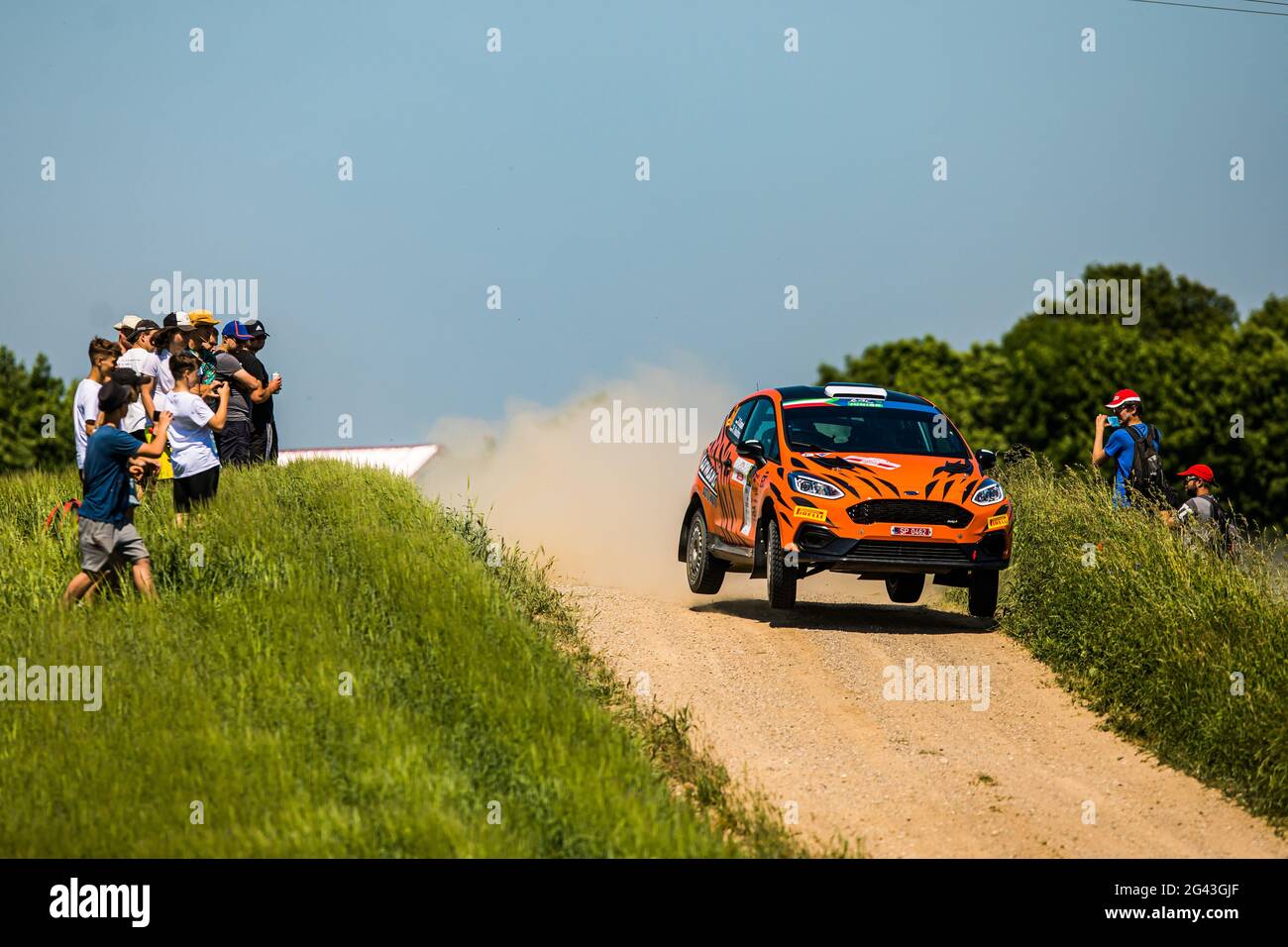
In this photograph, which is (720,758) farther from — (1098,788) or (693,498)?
(693,498)

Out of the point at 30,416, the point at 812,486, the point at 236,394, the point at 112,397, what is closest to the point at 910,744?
the point at 812,486

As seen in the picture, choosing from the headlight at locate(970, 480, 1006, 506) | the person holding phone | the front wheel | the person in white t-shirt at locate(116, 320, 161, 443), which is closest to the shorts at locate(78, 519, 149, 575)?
the person in white t-shirt at locate(116, 320, 161, 443)

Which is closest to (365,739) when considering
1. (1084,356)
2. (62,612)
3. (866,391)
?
(62,612)

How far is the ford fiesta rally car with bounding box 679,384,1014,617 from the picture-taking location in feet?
43.9

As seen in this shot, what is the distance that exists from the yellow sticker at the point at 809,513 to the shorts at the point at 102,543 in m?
5.29

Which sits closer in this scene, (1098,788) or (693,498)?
(1098,788)

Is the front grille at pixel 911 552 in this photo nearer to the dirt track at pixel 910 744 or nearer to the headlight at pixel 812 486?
the headlight at pixel 812 486

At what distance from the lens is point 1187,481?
15.5m

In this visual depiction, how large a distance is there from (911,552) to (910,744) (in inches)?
109

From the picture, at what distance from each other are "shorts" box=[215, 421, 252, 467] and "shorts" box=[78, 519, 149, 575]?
5239 millimetres

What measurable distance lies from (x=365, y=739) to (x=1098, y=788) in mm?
4738

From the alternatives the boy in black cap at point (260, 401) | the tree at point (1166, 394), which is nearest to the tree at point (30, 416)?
the tree at point (1166, 394)

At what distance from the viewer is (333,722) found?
9.26 m
